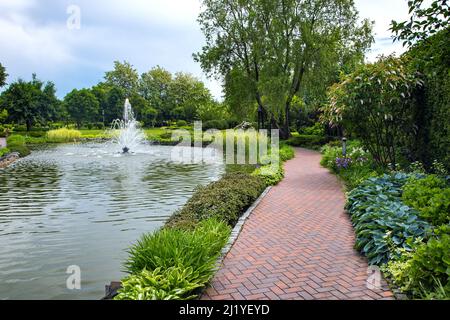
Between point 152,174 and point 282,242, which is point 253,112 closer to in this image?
point 152,174

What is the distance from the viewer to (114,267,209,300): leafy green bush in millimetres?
3599

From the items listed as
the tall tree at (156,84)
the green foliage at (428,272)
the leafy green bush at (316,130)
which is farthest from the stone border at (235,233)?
the tall tree at (156,84)

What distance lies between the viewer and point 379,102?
9906 millimetres

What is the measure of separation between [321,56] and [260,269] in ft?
74.2

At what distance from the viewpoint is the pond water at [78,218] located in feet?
16.8

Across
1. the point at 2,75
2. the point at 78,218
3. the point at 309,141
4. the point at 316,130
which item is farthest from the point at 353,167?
the point at 2,75

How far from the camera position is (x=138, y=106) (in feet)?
181

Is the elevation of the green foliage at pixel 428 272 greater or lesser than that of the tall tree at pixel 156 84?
lesser

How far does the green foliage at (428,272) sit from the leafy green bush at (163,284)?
7.05ft

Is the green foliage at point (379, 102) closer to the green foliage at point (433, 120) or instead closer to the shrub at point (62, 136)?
the green foliage at point (433, 120)

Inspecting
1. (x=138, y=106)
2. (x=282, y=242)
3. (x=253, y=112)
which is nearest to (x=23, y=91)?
(x=138, y=106)

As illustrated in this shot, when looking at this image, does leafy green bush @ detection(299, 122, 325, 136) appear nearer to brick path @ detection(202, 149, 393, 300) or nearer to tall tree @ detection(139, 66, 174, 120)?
brick path @ detection(202, 149, 393, 300)

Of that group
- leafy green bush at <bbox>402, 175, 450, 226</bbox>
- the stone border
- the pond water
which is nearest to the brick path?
the stone border

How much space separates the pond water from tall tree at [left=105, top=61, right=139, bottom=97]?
5389cm
